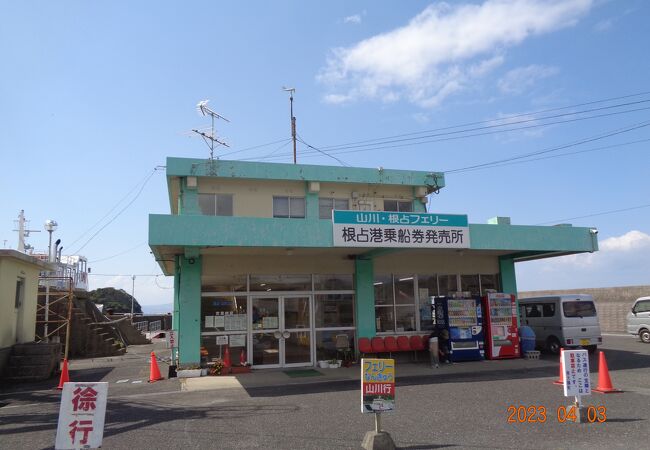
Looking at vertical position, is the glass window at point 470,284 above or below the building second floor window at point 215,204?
below

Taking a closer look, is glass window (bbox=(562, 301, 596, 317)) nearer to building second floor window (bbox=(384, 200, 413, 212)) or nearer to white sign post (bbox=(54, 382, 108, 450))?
building second floor window (bbox=(384, 200, 413, 212))

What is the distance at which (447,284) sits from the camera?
1695 cm

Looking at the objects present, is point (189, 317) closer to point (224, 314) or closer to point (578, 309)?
point (224, 314)

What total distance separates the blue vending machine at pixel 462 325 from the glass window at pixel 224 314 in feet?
20.0

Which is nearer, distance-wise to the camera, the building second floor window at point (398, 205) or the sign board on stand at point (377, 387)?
the sign board on stand at point (377, 387)

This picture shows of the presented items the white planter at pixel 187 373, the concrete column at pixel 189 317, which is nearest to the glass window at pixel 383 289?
the concrete column at pixel 189 317

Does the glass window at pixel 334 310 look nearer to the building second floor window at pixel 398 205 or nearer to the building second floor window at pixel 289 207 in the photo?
the building second floor window at pixel 289 207

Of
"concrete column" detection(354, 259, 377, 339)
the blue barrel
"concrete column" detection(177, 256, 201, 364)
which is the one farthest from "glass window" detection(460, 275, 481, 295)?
"concrete column" detection(177, 256, 201, 364)

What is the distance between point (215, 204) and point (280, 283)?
10.9 ft

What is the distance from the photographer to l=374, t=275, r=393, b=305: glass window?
1608 cm

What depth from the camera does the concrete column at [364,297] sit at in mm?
15344

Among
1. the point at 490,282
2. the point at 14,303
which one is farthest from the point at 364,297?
the point at 14,303

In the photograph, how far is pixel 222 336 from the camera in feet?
47.0

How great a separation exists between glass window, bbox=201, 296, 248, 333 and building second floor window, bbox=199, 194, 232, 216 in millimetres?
2817
